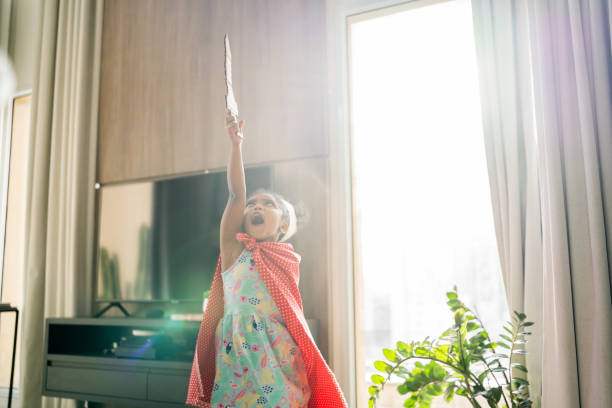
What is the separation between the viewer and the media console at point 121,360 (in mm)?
2164

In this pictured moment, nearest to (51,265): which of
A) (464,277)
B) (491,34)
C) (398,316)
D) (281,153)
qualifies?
(281,153)

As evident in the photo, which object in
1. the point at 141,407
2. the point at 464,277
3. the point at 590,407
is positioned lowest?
the point at 141,407

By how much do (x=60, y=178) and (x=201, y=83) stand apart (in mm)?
1079

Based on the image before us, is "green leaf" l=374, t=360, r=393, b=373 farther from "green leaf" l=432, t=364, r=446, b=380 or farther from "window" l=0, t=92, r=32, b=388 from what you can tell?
"window" l=0, t=92, r=32, b=388

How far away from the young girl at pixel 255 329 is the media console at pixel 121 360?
522 mm

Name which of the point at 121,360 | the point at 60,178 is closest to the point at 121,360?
the point at 121,360

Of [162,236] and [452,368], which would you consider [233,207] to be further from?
[162,236]

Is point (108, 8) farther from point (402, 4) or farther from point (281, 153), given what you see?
point (402, 4)

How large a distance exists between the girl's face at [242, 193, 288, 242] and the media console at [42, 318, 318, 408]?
579mm

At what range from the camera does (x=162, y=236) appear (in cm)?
266

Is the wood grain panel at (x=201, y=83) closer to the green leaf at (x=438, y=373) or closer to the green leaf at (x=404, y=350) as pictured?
the green leaf at (x=404, y=350)

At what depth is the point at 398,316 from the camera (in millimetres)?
2832

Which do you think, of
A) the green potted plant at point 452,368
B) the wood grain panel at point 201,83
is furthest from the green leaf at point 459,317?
the wood grain panel at point 201,83

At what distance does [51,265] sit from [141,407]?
1152 mm
